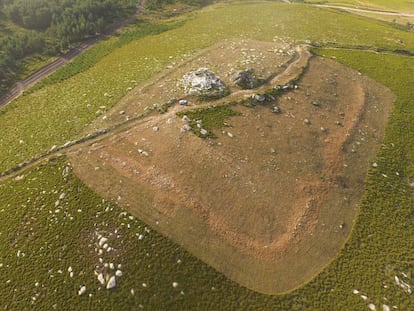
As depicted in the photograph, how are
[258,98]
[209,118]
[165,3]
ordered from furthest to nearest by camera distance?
[165,3]
[258,98]
[209,118]

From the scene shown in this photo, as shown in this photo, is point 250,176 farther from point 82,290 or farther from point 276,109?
point 82,290

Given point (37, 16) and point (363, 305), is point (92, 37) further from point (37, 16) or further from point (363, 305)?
point (363, 305)

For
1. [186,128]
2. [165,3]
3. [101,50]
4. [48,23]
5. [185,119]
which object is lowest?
[101,50]

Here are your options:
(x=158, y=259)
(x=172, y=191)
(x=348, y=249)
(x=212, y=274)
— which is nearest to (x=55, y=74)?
(x=172, y=191)

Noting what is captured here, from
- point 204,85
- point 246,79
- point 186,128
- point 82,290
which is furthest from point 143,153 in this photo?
point 246,79

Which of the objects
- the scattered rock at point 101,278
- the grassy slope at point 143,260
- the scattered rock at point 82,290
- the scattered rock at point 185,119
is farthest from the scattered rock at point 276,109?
the scattered rock at point 82,290

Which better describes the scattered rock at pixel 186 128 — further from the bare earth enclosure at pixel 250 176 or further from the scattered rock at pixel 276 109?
the scattered rock at pixel 276 109
